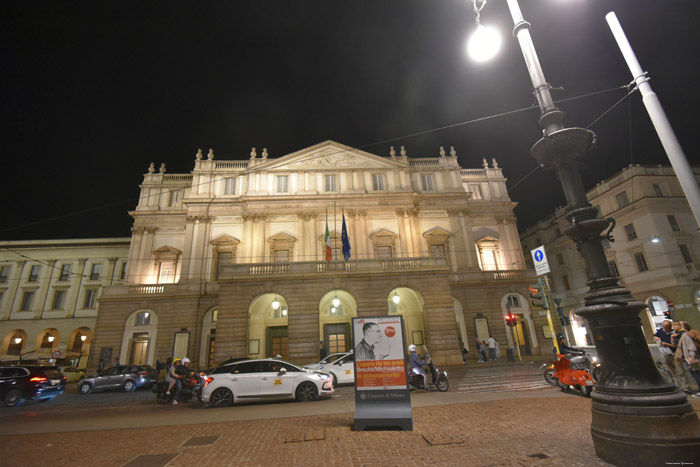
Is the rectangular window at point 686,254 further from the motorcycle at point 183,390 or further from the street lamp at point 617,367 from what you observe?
the motorcycle at point 183,390

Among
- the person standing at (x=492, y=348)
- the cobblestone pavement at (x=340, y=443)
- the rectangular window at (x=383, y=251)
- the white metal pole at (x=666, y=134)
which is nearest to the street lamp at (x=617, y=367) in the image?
the cobblestone pavement at (x=340, y=443)

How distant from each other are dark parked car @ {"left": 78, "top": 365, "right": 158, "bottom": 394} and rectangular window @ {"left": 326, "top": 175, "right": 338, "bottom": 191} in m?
19.1

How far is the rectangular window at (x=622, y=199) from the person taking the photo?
100ft

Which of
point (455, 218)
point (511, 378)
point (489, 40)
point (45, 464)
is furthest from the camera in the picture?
point (455, 218)

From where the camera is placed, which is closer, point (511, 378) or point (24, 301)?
point (511, 378)

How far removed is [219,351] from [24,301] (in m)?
30.6

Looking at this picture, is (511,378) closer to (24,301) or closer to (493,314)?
(493,314)

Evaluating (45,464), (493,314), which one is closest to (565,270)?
(493,314)

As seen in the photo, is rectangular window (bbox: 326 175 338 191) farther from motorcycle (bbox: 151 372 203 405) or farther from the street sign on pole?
motorcycle (bbox: 151 372 203 405)

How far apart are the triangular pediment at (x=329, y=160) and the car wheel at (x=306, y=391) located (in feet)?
73.4

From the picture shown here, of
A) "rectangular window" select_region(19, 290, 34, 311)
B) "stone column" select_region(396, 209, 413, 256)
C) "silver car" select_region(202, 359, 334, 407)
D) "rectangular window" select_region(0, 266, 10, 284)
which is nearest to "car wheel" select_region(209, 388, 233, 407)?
"silver car" select_region(202, 359, 334, 407)

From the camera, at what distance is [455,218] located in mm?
30562

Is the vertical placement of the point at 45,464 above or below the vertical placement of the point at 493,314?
below

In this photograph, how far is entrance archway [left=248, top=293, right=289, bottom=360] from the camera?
24.4m
